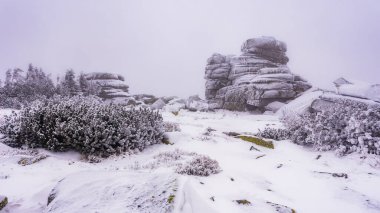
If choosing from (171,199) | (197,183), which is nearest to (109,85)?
(197,183)

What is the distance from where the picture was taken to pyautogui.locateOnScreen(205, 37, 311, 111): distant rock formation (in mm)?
27172

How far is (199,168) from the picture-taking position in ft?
19.0

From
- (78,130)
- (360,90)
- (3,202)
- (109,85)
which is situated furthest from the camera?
(109,85)

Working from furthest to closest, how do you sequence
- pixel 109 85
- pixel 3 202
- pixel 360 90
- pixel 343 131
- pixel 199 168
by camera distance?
pixel 109 85 < pixel 360 90 < pixel 343 131 < pixel 199 168 < pixel 3 202

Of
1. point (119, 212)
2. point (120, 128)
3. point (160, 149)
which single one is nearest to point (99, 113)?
point (120, 128)

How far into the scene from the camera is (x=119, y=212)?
3.06m

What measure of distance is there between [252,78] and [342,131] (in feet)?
70.9

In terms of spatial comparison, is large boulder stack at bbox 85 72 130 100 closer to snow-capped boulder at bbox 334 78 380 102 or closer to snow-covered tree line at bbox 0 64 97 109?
snow-covered tree line at bbox 0 64 97 109

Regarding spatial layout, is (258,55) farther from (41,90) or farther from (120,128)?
(120,128)

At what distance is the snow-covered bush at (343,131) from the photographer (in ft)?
25.4

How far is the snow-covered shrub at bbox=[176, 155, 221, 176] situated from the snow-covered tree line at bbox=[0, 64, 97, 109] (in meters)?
17.2

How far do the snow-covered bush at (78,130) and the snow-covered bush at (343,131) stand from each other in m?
5.12

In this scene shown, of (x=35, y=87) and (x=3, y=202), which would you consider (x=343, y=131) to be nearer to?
(x=3, y=202)

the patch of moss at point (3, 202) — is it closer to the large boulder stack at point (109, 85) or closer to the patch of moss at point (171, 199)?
the patch of moss at point (171, 199)
